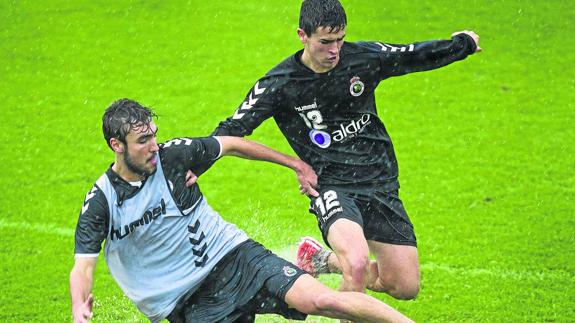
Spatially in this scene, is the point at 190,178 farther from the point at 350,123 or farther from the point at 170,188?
the point at 350,123

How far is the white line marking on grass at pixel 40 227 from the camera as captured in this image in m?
9.60

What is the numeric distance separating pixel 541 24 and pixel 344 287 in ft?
29.6

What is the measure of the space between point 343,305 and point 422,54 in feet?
6.92

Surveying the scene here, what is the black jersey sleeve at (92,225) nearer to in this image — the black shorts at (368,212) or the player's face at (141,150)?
the player's face at (141,150)

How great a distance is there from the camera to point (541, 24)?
14297 mm

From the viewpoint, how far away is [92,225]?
589cm

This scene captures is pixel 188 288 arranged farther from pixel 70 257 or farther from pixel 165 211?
pixel 70 257

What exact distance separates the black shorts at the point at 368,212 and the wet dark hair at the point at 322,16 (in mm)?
1183

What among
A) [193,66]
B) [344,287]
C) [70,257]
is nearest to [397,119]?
[193,66]

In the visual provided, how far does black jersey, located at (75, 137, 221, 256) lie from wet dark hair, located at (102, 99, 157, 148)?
265 millimetres

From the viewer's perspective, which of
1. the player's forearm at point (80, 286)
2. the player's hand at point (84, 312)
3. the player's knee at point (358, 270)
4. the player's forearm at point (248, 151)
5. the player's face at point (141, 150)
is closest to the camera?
the player's hand at point (84, 312)

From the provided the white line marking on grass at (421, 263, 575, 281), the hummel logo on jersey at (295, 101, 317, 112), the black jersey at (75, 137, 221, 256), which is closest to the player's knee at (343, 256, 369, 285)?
the black jersey at (75, 137, 221, 256)

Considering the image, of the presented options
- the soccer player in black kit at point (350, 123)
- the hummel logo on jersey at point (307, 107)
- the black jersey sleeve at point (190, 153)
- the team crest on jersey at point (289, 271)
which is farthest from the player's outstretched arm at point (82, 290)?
the hummel logo on jersey at point (307, 107)

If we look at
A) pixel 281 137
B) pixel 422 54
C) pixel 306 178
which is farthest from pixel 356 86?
pixel 281 137
